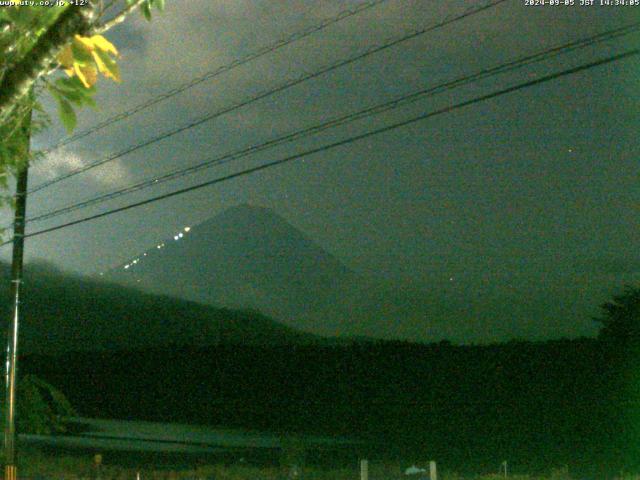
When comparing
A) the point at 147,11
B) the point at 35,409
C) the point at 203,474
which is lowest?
the point at 203,474

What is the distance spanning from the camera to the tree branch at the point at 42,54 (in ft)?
11.7

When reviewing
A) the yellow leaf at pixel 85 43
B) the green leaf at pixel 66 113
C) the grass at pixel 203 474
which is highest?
the yellow leaf at pixel 85 43

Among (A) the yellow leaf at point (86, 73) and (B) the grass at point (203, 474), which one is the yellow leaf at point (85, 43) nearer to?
(A) the yellow leaf at point (86, 73)

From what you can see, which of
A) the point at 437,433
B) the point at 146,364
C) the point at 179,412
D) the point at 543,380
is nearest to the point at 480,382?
the point at 543,380

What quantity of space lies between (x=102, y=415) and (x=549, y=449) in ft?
106

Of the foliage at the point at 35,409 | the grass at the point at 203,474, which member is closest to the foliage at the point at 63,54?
the grass at the point at 203,474

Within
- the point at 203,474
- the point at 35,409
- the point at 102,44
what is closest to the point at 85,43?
the point at 102,44

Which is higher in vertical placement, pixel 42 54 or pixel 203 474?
pixel 42 54

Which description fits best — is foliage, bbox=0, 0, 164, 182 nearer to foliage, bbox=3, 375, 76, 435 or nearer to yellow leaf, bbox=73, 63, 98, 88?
yellow leaf, bbox=73, 63, 98, 88

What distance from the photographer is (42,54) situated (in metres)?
3.62

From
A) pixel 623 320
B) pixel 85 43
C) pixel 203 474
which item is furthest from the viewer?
pixel 623 320

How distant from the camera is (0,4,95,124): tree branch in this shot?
3.58 meters

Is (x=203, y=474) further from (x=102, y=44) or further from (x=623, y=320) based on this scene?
(x=623, y=320)

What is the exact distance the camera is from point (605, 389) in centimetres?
4759
